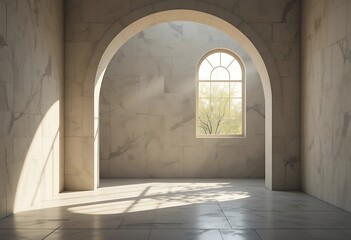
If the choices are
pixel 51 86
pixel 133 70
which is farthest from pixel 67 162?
pixel 133 70

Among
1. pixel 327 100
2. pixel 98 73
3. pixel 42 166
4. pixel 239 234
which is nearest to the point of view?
pixel 239 234

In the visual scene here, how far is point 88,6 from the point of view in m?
8.55

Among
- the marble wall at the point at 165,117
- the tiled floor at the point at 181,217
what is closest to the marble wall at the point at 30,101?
the tiled floor at the point at 181,217

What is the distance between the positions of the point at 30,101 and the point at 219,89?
19.7 ft

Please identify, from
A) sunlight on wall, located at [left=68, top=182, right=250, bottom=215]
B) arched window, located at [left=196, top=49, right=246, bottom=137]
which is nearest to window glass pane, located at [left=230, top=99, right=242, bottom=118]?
arched window, located at [left=196, top=49, right=246, bottom=137]

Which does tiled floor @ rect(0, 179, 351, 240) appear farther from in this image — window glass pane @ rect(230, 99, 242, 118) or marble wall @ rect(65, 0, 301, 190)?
window glass pane @ rect(230, 99, 242, 118)

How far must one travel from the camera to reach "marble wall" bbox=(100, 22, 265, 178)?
11109 millimetres

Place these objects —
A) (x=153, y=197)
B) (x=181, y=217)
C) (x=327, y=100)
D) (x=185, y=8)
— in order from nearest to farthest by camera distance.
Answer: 1. (x=181, y=217)
2. (x=327, y=100)
3. (x=153, y=197)
4. (x=185, y=8)

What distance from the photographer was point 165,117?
11.1 metres

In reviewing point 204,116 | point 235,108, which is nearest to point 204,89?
point 204,116

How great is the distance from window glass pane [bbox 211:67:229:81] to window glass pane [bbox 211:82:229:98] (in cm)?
13

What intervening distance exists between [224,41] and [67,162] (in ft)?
17.3

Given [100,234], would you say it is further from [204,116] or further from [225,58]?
[225,58]

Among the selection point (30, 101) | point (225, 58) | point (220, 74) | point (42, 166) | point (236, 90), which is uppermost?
point (225, 58)
